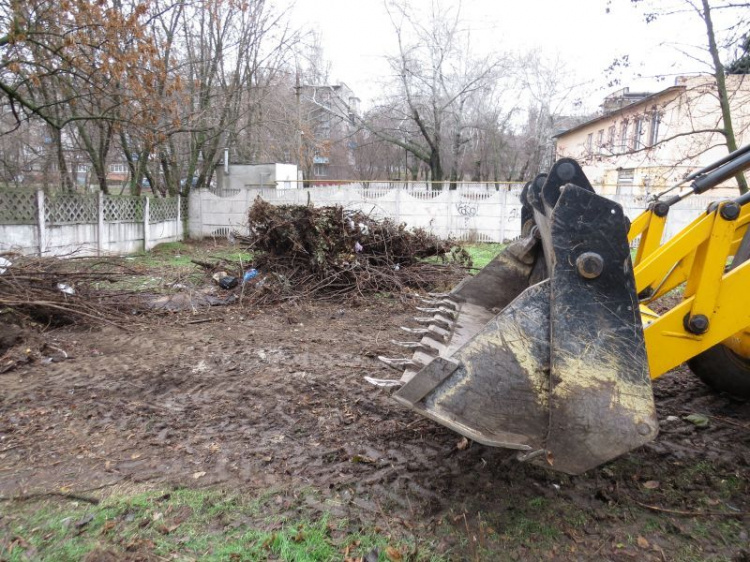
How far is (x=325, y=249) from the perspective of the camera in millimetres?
7824

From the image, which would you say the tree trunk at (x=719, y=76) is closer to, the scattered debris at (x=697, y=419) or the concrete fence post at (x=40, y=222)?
the scattered debris at (x=697, y=419)

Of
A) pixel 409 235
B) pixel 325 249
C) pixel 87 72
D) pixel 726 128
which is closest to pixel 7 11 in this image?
Result: pixel 87 72

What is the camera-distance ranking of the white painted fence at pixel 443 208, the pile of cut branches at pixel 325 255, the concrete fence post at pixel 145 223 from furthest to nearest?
the white painted fence at pixel 443 208, the concrete fence post at pixel 145 223, the pile of cut branches at pixel 325 255

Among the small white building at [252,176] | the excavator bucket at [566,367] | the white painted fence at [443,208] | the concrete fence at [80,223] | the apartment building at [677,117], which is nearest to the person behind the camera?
the excavator bucket at [566,367]

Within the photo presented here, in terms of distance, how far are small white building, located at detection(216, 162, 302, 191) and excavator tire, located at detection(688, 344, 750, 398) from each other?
17.2 meters

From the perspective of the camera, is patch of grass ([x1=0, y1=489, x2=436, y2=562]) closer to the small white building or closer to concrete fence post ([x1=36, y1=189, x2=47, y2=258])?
concrete fence post ([x1=36, y1=189, x2=47, y2=258])

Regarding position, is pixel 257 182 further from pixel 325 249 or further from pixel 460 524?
pixel 460 524

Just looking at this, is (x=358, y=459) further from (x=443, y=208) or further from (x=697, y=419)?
(x=443, y=208)

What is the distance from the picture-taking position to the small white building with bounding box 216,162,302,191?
64.4 feet

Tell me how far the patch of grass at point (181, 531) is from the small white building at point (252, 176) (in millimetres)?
17418

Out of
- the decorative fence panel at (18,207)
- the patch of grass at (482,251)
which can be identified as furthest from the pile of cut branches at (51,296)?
the patch of grass at (482,251)

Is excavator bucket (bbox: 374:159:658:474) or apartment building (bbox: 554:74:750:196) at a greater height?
apartment building (bbox: 554:74:750:196)

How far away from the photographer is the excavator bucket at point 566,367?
1.96 m

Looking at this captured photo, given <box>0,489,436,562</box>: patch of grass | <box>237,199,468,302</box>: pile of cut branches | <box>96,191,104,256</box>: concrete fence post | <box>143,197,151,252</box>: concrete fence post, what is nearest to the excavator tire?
<box>0,489,436,562</box>: patch of grass
